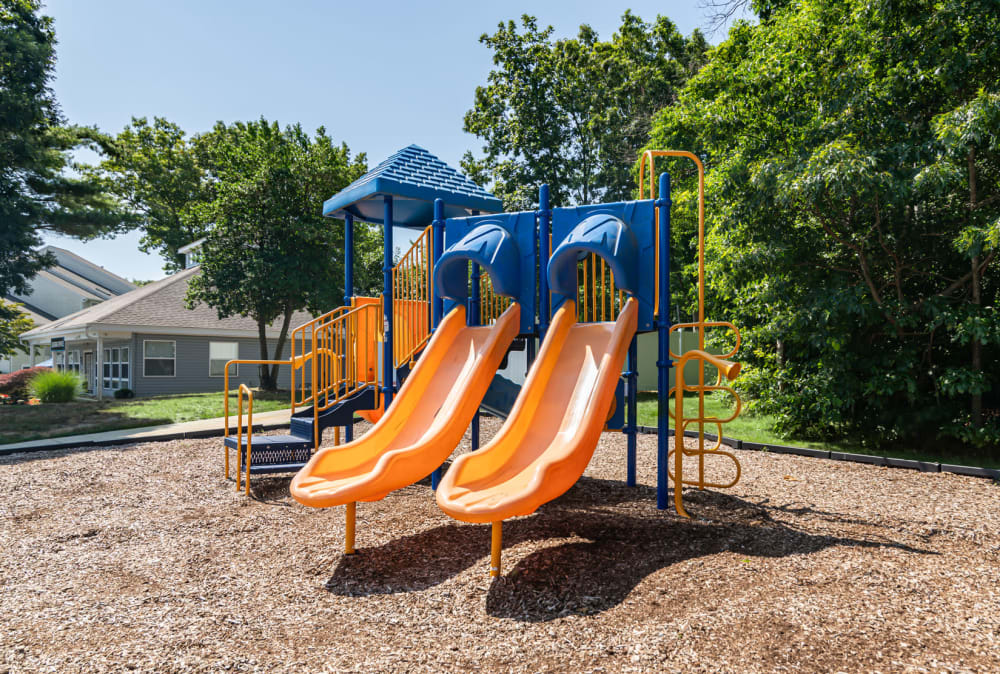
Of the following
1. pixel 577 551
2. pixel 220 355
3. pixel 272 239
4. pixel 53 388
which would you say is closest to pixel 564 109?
pixel 272 239

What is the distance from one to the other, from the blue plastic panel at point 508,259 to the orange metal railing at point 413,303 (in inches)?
31.2

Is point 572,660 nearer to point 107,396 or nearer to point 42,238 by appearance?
point 42,238

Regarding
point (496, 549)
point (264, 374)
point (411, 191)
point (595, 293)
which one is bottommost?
point (496, 549)

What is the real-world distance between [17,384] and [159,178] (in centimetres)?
1614

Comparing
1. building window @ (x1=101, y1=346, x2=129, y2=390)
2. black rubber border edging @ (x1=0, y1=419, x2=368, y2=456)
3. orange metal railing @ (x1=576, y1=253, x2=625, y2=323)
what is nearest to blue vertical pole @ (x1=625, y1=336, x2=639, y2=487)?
orange metal railing @ (x1=576, y1=253, x2=625, y2=323)

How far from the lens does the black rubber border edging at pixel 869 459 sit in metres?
7.27

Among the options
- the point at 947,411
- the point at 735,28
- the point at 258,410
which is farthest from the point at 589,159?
the point at 947,411

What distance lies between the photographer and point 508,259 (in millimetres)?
5922

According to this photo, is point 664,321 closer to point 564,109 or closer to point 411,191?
point 411,191

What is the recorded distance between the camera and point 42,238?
1788 cm

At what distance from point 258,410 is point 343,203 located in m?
10.6

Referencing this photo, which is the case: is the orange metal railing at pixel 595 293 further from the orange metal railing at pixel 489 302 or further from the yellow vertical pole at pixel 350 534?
the yellow vertical pole at pixel 350 534

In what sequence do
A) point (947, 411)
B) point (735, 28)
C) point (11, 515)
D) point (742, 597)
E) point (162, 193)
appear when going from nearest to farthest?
point (742, 597) → point (11, 515) → point (947, 411) → point (735, 28) → point (162, 193)

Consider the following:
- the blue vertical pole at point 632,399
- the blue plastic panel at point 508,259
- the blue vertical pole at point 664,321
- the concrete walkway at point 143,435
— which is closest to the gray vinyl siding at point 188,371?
the concrete walkway at point 143,435
